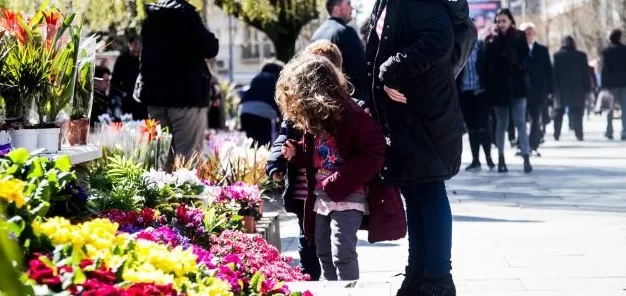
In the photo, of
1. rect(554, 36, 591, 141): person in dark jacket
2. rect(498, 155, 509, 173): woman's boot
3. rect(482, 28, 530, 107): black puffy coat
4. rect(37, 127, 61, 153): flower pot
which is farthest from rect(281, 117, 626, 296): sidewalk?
rect(554, 36, 591, 141): person in dark jacket

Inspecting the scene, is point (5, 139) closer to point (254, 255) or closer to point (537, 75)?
point (254, 255)

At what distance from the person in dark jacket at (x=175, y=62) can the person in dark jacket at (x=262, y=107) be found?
3141mm

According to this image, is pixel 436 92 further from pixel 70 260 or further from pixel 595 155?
pixel 595 155

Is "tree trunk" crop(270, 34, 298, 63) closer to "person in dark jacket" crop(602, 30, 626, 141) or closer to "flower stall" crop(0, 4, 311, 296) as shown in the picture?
"flower stall" crop(0, 4, 311, 296)

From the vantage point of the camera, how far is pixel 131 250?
3523 mm

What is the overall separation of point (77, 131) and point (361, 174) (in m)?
1.66

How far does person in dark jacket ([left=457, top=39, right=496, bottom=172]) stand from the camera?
15070 millimetres

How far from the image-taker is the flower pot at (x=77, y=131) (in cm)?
624

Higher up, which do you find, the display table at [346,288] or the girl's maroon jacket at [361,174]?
the girl's maroon jacket at [361,174]

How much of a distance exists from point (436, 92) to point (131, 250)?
2.45 metres

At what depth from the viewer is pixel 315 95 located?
5.63 meters

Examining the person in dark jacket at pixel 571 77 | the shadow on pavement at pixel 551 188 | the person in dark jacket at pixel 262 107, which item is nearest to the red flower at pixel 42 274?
the shadow on pavement at pixel 551 188

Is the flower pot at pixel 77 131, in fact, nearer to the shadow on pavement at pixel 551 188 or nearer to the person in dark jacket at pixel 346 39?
the person in dark jacket at pixel 346 39

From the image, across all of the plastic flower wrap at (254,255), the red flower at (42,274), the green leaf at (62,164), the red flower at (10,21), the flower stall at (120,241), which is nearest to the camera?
the red flower at (42,274)
